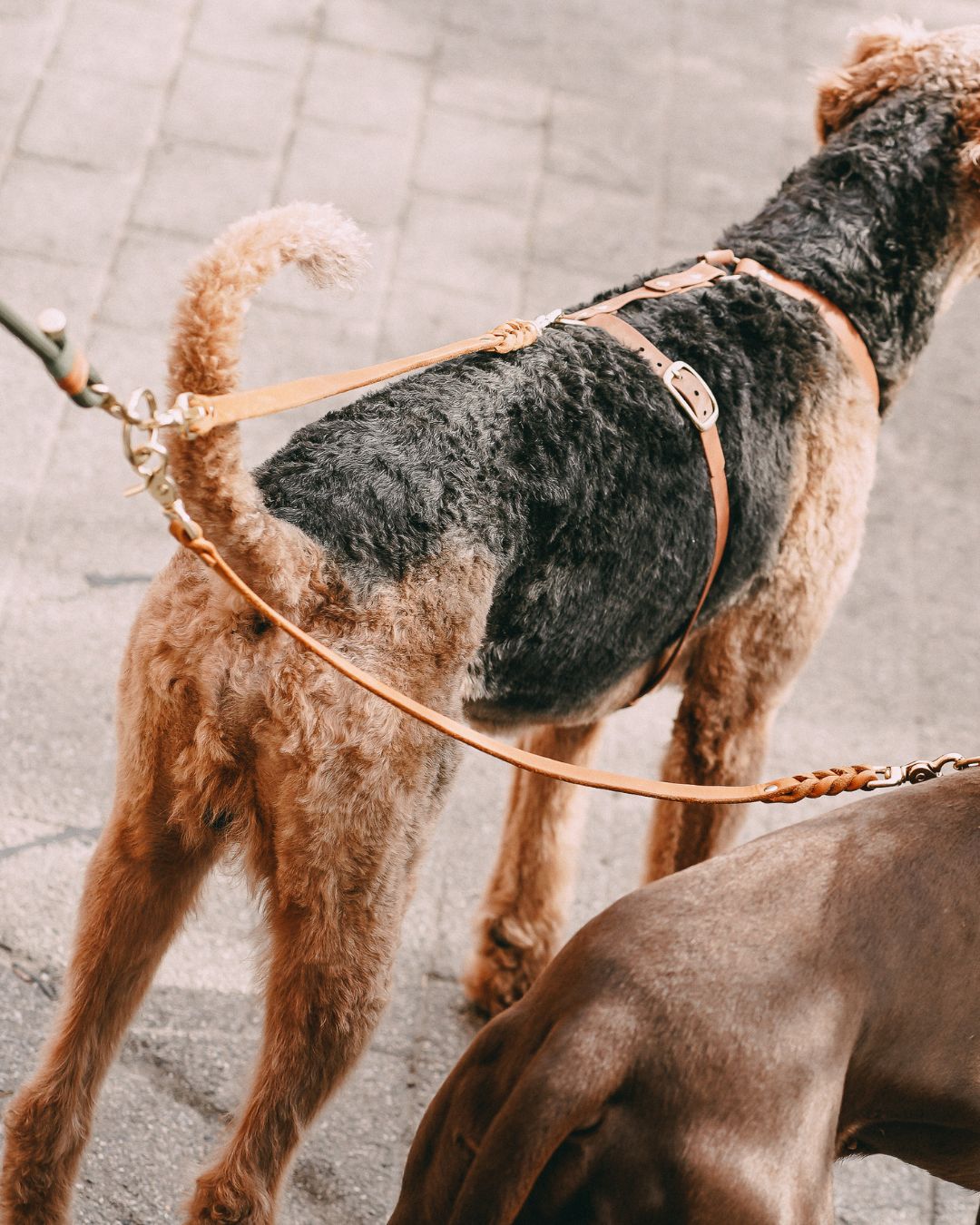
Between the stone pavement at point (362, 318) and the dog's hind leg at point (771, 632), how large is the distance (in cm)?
69

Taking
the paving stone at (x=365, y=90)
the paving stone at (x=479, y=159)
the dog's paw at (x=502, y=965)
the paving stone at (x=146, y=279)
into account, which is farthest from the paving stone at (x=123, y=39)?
the dog's paw at (x=502, y=965)

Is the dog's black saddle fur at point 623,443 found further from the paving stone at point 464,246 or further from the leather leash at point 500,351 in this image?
the paving stone at point 464,246

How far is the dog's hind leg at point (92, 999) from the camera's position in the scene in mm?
2180

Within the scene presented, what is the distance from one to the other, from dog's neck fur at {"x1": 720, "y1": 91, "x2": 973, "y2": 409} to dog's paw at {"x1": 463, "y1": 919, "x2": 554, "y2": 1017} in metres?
1.50

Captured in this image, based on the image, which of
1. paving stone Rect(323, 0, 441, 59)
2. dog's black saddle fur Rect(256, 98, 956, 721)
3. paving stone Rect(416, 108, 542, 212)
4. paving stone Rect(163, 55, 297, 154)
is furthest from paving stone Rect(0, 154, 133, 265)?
dog's black saddle fur Rect(256, 98, 956, 721)

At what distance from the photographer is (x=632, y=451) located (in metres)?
2.31

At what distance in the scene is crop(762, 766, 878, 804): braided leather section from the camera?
2.17 meters

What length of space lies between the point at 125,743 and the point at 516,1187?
0.91 meters

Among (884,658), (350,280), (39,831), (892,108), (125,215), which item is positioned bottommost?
(39,831)

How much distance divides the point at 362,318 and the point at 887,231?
2286 mm

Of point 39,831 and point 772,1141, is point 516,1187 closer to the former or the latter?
point 772,1141

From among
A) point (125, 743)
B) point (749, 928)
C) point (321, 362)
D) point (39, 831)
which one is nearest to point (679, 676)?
point (749, 928)

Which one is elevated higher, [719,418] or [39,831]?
[719,418]

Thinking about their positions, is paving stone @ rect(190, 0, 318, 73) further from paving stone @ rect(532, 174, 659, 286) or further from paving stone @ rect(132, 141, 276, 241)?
paving stone @ rect(532, 174, 659, 286)
